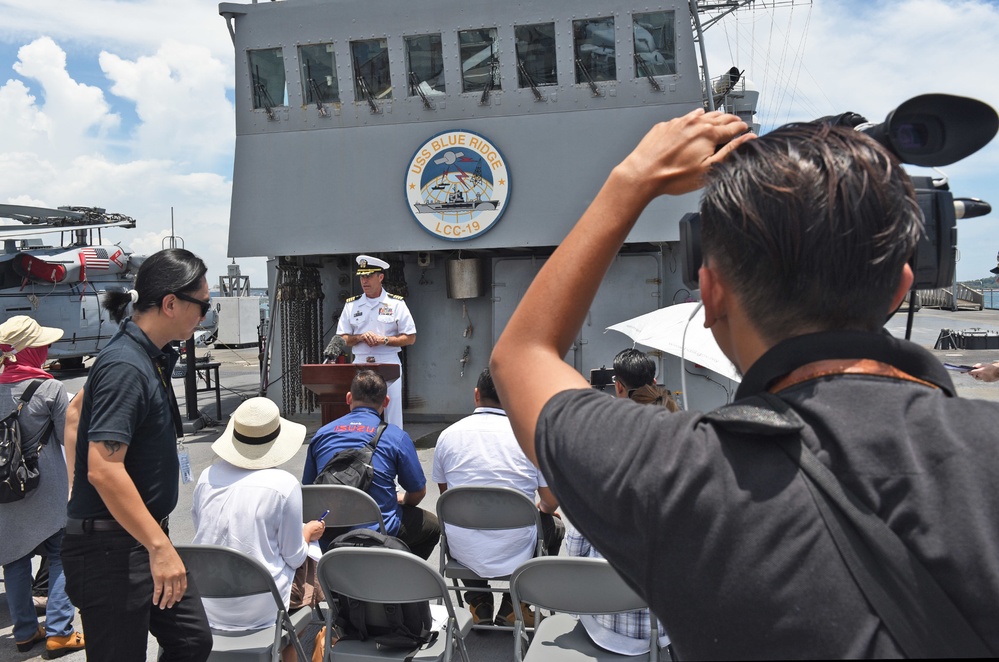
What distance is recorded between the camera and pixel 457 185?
33.9 feet

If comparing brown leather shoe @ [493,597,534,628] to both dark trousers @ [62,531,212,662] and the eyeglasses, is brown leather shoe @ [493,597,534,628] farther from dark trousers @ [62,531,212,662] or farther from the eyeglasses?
the eyeglasses

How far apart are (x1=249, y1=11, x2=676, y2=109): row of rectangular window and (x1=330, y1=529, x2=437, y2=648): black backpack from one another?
8.23 m

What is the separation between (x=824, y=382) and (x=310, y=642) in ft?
13.8

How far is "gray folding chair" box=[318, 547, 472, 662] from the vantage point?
3129mm

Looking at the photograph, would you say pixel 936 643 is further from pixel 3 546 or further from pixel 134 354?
pixel 3 546

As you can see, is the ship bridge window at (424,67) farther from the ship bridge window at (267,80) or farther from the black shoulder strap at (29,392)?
the black shoulder strap at (29,392)

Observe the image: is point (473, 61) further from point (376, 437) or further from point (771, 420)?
point (771, 420)

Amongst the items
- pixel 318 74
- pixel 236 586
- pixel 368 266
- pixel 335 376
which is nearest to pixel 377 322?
pixel 368 266

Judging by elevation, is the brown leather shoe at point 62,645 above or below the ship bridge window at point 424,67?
below

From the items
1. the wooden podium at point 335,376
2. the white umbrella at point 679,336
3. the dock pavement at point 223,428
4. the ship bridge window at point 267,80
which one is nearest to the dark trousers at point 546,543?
the dock pavement at point 223,428

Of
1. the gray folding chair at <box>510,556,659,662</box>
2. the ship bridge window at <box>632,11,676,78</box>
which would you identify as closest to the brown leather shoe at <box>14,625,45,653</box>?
the gray folding chair at <box>510,556,659,662</box>

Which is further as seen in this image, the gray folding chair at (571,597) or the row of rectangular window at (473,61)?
the row of rectangular window at (473,61)

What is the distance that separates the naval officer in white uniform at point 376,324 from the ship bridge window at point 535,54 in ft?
12.4

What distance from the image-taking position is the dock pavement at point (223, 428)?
4.30 meters
